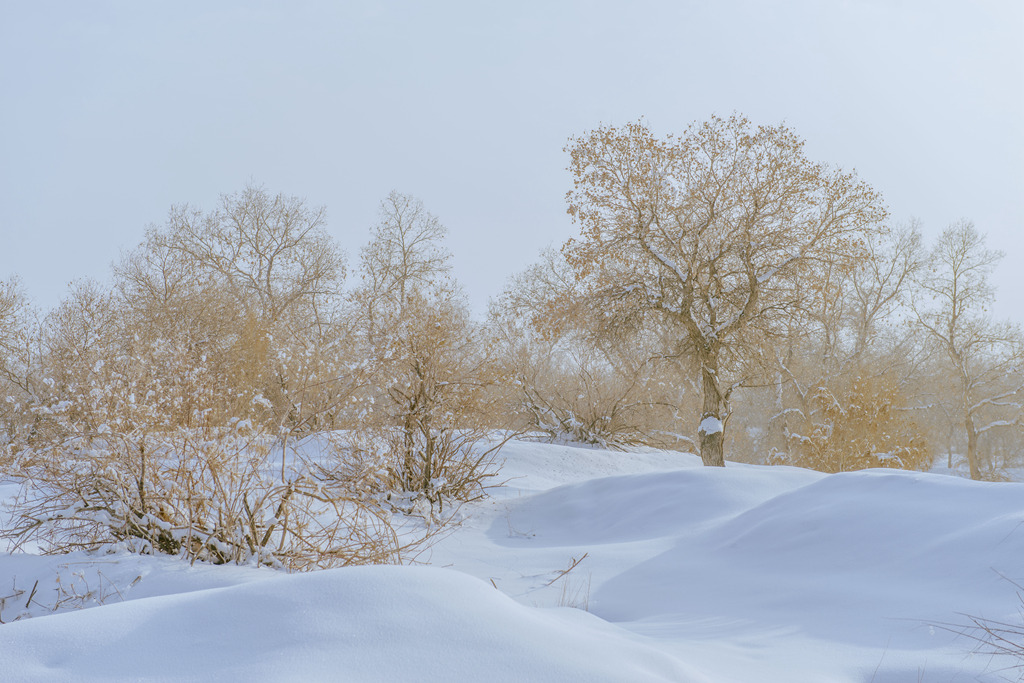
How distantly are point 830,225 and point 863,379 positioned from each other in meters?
4.96

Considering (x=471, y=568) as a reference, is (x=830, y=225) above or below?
above

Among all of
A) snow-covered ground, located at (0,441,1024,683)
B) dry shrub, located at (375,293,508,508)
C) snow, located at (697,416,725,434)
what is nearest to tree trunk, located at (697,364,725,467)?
snow, located at (697,416,725,434)

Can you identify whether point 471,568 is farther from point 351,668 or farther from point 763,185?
point 763,185

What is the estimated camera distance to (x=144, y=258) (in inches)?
1070

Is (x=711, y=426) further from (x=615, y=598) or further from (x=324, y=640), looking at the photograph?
(x=324, y=640)

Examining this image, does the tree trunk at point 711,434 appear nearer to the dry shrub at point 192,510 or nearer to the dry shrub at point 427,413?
the dry shrub at point 427,413

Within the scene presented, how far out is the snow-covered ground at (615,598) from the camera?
235cm

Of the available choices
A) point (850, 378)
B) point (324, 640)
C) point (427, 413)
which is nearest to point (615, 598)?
point (324, 640)

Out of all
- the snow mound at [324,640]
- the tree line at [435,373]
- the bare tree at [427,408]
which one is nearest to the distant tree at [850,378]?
the tree line at [435,373]

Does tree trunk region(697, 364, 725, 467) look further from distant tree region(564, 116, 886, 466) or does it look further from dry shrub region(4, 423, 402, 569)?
dry shrub region(4, 423, 402, 569)

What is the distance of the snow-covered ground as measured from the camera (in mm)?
2348

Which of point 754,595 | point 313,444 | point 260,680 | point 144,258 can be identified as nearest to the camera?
point 260,680

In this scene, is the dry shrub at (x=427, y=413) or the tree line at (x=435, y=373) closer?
the tree line at (x=435, y=373)

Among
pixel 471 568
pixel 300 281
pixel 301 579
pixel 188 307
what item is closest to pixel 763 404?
pixel 300 281
